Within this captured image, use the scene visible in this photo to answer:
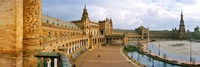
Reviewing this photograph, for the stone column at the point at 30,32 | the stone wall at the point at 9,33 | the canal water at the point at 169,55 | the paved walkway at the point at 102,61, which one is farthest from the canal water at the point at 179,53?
the stone wall at the point at 9,33

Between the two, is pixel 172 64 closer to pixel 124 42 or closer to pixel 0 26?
pixel 0 26

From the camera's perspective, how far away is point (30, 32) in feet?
24.7

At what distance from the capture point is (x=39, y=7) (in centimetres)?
791

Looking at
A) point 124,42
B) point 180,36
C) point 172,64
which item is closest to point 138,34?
point 180,36

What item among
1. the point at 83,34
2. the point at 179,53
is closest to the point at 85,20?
the point at 83,34

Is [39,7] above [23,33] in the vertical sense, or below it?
above

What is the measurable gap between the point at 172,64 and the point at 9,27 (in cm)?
4593

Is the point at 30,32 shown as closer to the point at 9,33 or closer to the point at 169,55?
the point at 9,33

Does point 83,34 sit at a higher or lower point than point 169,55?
higher

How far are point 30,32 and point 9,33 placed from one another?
100cm

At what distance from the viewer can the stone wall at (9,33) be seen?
6586mm

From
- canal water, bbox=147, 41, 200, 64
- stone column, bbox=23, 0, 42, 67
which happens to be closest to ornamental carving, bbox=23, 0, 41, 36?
stone column, bbox=23, 0, 42, 67

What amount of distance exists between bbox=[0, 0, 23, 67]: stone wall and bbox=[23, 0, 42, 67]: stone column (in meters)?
0.59

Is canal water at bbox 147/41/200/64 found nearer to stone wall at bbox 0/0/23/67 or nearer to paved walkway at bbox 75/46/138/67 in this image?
paved walkway at bbox 75/46/138/67
